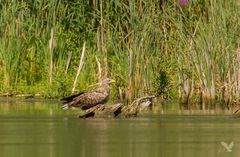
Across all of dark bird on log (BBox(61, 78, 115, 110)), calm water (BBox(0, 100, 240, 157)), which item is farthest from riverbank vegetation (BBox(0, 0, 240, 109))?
calm water (BBox(0, 100, 240, 157))

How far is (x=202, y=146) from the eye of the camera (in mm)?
10742

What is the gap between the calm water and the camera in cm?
1022

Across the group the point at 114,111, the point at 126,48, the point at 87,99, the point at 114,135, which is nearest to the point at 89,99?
the point at 87,99

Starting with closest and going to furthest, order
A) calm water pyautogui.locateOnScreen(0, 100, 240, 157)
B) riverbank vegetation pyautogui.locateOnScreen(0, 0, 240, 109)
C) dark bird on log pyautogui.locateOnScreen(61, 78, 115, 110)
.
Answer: calm water pyautogui.locateOnScreen(0, 100, 240, 157) → dark bird on log pyautogui.locateOnScreen(61, 78, 115, 110) → riverbank vegetation pyautogui.locateOnScreen(0, 0, 240, 109)

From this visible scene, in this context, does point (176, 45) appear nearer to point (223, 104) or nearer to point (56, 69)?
point (223, 104)

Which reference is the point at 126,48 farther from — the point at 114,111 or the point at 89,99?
the point at 114,111

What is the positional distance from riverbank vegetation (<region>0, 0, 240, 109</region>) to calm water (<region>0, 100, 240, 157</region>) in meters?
1.70

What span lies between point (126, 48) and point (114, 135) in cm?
576

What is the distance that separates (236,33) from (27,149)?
20.6 ft

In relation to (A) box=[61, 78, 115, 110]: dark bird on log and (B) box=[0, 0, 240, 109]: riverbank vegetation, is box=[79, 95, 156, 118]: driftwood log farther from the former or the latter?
(B) box=[0, 0, 240, 109]: riverbank vegetation

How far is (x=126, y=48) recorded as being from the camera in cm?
1761

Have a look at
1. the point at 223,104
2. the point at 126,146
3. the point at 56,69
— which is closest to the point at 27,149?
the point at 126,146

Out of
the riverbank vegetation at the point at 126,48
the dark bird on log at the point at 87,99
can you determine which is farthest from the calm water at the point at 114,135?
the riverbank vegetation at the point at 126,48

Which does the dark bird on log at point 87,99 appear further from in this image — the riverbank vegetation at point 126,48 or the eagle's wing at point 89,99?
the riverbank vegetation at point 126,48
